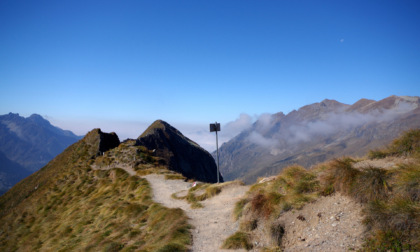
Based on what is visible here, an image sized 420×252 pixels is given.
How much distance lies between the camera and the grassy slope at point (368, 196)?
810 cm

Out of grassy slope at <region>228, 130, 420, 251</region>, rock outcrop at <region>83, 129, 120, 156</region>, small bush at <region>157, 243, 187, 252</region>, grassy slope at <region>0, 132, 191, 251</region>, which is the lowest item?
grassy slope at <region>0, 132, 191, 251</region>

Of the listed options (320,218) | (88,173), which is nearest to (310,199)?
(320,218)

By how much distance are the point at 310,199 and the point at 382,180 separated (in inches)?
142

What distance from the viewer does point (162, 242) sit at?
41.5ft

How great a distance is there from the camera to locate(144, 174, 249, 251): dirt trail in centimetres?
1286

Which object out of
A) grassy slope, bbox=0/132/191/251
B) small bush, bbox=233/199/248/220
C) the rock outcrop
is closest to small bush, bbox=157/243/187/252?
grassy slope, bbox=0/132/191/251

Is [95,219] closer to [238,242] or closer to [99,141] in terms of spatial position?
[238,242]

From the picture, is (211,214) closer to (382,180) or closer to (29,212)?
(382,180)

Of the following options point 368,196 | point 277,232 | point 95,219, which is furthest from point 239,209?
point 95,219

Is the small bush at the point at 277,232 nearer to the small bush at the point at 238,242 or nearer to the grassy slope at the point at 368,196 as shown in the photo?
the grassy slope at the point at 368,196

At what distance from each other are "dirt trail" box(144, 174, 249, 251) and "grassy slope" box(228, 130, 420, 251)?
Result: 1.00m

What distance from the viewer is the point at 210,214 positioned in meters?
16.8

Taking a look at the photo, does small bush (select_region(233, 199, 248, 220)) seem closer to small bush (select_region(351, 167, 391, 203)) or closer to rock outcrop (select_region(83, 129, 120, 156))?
small bush (select_region(351, 167, 391, 203))

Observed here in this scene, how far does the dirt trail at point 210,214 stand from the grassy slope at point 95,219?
2.57 feet
